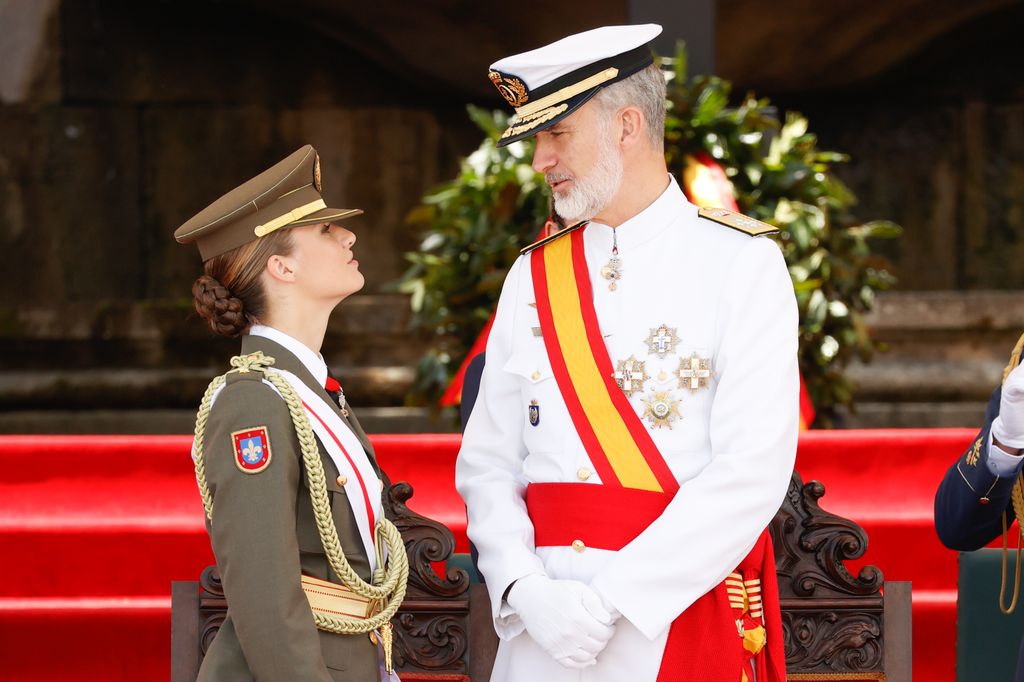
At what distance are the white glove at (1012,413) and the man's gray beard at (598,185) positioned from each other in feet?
2.08

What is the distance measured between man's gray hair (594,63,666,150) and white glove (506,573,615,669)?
0.69 metres

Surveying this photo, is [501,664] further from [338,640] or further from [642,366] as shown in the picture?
[642,366]

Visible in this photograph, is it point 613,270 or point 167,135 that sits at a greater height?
point 167,135

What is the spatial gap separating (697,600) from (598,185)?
62 centimetres

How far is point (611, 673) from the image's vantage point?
1.87 meters

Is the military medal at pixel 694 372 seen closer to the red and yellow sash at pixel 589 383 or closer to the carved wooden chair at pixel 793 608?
the red and yellow sash at pixel 589 383

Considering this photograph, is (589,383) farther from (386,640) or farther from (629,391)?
(386,640)

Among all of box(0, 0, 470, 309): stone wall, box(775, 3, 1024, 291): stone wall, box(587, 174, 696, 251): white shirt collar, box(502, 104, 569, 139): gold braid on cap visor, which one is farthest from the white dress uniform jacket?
box(775, 3, 1024, 291): stone wall

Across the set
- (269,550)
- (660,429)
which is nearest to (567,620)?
(660,429)

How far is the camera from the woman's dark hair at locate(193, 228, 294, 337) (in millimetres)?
1873

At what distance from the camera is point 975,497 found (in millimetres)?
2051

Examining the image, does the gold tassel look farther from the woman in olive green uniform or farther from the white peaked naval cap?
the white peaked naval cap

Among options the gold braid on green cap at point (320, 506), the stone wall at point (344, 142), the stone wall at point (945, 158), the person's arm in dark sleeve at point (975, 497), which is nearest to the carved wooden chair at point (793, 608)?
the person's arm in dark sleeve at point (975, 497)

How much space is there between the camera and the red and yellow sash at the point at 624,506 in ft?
6.12
